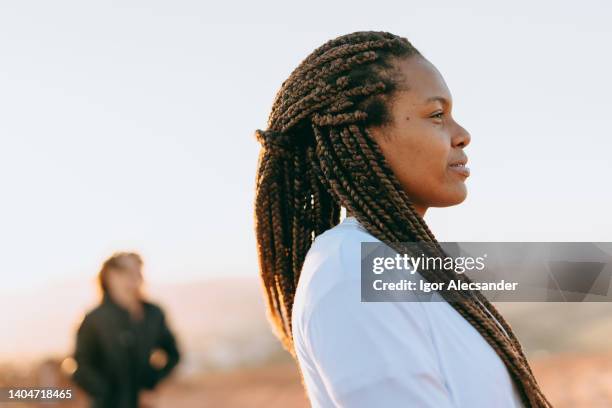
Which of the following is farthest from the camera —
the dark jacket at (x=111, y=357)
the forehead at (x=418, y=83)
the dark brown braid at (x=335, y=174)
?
the dark jacket at (x=111, y=357)

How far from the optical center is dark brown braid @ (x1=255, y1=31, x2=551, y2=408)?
2250 millimetres

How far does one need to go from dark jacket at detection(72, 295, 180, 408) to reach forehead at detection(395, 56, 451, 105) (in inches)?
171

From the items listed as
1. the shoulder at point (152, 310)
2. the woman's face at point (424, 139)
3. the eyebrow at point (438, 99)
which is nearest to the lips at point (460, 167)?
the woman's face at point (424, 139)

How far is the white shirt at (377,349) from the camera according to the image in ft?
6.06

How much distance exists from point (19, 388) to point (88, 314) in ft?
2.23

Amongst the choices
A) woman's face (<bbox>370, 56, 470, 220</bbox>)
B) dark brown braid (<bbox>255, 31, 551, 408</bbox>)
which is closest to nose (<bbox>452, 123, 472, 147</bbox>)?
woman's face (<bbox>370, 56, 470, 220</bbox>)

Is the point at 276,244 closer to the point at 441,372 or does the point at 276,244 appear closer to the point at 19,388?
the point at 441,372

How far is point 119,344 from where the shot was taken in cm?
630

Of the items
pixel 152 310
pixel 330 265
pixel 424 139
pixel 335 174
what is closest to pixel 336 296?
pixel 330 265

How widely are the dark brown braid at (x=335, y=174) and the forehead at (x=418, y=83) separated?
3 centimetres

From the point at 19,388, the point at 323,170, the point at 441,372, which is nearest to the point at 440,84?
the point at 323,170

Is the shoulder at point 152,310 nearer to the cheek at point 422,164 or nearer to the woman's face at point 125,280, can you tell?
the woman's face at point 125,280

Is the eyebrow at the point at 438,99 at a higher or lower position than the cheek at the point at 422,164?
higher

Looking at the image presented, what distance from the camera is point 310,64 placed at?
97.4 inches
